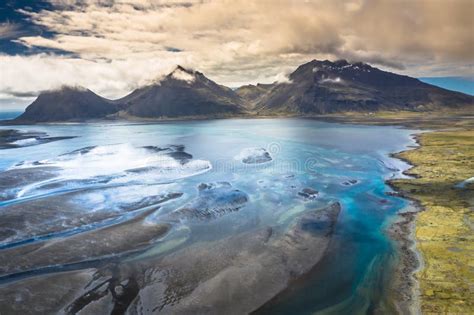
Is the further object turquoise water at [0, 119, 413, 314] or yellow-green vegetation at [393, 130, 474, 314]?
turquoise water at [0, 119, 413, 314]

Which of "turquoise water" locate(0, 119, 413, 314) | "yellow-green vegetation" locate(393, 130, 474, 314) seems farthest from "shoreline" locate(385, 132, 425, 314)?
"turquoise water" locate(0, 119, 413, 314)

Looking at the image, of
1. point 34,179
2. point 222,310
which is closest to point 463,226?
point 222,310

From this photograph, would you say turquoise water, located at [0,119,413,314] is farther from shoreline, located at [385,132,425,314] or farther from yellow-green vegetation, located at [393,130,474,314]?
yellow-green vegetation, located at [393,130,474,314]

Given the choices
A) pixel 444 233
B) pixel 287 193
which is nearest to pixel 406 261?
pixel 444 233

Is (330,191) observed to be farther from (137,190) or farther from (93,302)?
(93,302)

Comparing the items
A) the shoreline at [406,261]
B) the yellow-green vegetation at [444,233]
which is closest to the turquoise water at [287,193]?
the shoreline at [406,261]

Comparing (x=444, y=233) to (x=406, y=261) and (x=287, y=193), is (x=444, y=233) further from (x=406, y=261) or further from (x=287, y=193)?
(x=287, y=193)

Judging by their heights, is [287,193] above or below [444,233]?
below

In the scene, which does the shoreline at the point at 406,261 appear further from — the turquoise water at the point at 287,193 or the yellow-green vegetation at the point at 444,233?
the turquoise water at the point at 287,193
